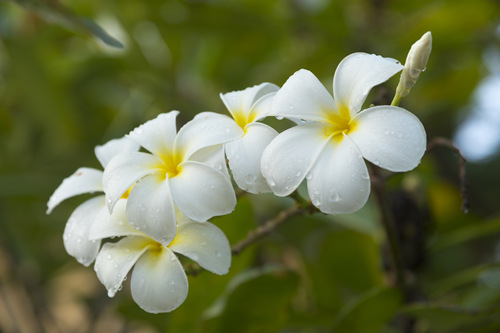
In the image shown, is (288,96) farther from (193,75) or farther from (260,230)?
(193,75)

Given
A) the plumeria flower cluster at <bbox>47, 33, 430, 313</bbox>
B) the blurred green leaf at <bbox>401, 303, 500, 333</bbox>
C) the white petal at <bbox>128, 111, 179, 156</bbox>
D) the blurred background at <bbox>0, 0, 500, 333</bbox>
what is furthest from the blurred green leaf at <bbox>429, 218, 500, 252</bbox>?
the white petal at <bbox>128, 111, 179, 156</bbox>

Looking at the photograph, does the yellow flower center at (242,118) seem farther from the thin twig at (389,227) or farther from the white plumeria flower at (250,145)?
the thin twig at (389,227)

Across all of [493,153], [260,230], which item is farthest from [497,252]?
[260,230]

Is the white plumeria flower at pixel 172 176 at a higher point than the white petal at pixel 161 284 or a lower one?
higher

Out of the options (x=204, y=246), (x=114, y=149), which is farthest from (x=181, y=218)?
(x=114, y=149)

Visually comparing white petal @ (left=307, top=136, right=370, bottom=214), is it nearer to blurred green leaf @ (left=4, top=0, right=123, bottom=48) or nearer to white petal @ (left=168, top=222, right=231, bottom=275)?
white petal @ (left=168, top=222, right=231, bottom=275)

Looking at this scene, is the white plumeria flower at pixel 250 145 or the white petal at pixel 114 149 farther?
the white petal at pixel 114 149

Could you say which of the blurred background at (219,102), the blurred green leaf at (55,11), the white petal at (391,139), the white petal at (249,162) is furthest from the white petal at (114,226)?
the blurred background at (219,102)
